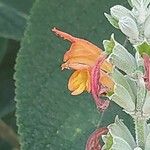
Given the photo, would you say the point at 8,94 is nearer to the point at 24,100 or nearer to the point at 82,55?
the point at 24,100

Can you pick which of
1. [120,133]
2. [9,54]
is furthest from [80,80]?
[9,54]

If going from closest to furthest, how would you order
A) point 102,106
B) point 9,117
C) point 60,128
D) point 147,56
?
point 147,56, point 102,106, point 60,128, point 9,117

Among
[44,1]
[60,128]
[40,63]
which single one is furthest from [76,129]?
[44,1]

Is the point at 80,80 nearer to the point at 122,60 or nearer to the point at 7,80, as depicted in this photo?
the point at 122,60

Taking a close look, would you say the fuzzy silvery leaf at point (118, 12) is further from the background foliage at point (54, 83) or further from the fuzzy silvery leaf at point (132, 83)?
the background foliage at point (54, 83)

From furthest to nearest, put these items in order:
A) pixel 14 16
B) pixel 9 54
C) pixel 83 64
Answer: pixel 9 54 → pixel 14 16 → pixel 83 64

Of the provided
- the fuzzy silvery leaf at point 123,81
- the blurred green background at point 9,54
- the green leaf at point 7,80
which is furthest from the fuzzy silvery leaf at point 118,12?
the green leaf at point 7,80
